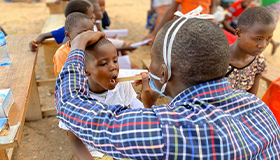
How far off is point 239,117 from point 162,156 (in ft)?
1.30

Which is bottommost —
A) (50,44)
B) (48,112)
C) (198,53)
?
(48,112)

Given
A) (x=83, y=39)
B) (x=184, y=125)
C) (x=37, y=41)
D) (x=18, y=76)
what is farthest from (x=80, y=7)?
(x=184, y=125)

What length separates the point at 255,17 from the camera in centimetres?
199

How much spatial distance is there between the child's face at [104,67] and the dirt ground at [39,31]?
1.86 ft

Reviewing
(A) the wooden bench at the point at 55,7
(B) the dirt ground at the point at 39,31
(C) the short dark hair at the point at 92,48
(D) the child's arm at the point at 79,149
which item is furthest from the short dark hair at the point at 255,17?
(A) the wooden bench at the point at 55,7

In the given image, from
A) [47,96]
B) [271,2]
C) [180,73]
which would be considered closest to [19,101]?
[180,73]

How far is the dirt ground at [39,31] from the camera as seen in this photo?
251 centimetres

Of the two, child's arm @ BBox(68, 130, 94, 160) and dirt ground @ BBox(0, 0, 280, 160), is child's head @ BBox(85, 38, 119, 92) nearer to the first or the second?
child's arm @ BBox(68, 130, 94, 160)

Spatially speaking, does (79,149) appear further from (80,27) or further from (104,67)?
(80,27)

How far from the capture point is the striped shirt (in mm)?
850

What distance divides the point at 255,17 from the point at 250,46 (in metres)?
0.27

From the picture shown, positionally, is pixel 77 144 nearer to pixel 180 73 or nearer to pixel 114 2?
pixel 180 73

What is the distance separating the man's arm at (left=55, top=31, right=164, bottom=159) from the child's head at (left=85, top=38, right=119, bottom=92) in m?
0.59

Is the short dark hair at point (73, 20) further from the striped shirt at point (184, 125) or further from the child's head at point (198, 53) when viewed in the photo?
the child's head at point (198, 53)
